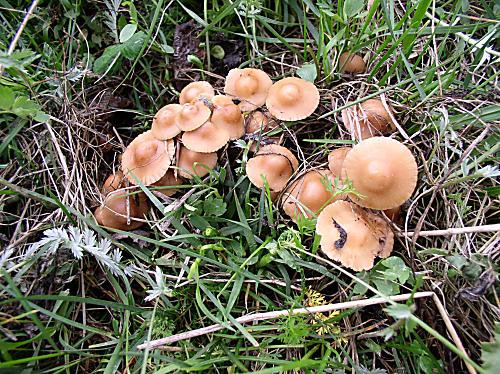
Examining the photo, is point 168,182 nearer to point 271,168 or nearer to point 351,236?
point 271,168

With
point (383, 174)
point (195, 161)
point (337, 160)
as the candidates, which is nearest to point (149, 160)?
point (195, 161)

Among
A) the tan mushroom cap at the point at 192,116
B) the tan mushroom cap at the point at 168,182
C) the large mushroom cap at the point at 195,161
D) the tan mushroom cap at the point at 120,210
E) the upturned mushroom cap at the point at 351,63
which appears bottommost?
the tan mushroom cap at the point at 120,210

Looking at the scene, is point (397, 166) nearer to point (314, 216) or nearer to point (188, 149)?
point (314, 216)

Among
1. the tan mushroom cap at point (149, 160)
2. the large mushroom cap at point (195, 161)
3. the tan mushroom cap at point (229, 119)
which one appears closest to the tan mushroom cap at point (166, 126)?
the tan mushroom cap at point (149, 160)

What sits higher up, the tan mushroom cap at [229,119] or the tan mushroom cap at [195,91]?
the tan mushroom cap at [195,91]

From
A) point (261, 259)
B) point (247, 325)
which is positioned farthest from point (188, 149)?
point (247, 325)

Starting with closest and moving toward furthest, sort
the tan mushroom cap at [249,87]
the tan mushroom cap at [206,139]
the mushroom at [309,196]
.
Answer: the mushroom at [309,196] < the tan mushroom cap at [206,139] < the tan mushroom cap at [249,87]

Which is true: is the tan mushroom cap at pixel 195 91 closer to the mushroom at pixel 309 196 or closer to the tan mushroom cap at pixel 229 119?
the tan mushroom cap at pixel 229 119
